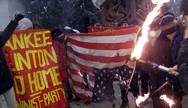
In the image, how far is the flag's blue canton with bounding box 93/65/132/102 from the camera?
8.64 metres

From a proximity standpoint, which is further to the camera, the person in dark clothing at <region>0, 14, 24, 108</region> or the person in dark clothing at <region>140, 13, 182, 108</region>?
the person in dark clothing at <region>140, 13, 182, 108</region>

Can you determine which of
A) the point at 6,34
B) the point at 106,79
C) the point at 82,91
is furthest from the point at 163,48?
the point at 82,91

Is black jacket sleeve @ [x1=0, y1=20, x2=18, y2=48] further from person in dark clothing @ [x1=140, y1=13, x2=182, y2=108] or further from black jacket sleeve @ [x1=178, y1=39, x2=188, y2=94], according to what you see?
black jacket sleeve @ [x1=178, y1=39, x2=188, y2=94]

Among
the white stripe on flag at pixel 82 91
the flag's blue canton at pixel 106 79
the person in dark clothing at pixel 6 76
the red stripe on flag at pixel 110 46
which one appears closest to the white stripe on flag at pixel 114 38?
the red stripe on flag at pixel 110 46

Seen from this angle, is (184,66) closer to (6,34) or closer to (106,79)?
(6,34)

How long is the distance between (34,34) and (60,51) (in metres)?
1.76

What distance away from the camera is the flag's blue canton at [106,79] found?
8641 millimetres

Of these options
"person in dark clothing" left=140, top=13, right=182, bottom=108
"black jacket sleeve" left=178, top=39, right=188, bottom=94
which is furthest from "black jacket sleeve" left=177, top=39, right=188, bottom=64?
"person in dark clothing" left=140, top=13, right=182, bottom=108

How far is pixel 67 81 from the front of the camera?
363 inches

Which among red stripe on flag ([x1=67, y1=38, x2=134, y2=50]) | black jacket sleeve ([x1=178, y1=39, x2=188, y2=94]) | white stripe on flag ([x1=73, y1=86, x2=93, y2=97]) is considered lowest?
white stripe on flag ([x1=73, y1=86, x2=93, y2=97])

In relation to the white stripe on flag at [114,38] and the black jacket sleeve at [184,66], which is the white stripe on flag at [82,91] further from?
the black jacket sleeve at [184,66]

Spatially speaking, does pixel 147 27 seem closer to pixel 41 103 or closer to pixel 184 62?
pixel 41 103

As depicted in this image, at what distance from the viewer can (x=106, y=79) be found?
8836mm

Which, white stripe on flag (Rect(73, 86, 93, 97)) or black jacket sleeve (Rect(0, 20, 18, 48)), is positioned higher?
black jacket sleeve (Rect(0, 20, 18, 48))
